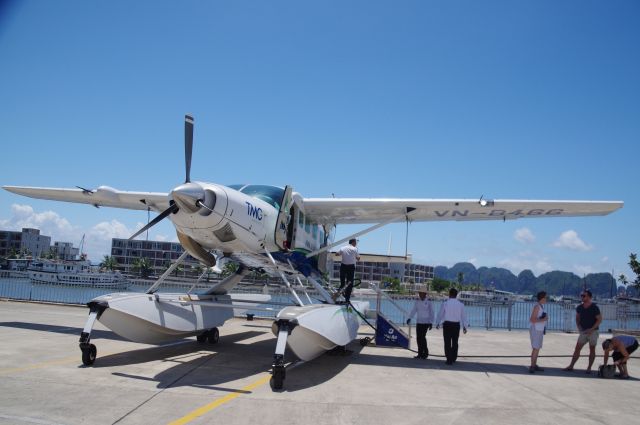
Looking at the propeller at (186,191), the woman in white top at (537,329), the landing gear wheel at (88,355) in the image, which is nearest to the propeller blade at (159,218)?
the propeller at (186,191)

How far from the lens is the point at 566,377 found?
27.5 ft

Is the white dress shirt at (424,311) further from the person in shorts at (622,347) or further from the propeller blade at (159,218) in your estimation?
the propeller blade at (159,218)

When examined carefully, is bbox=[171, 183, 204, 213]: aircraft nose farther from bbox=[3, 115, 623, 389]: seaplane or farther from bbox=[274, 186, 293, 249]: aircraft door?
bbox=[274, 186, 293, 249]: aircraft door

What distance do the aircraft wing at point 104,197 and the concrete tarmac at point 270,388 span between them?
326cm

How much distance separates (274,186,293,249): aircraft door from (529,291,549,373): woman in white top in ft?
16.4

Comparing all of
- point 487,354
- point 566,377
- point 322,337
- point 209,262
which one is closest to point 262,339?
point 209,262

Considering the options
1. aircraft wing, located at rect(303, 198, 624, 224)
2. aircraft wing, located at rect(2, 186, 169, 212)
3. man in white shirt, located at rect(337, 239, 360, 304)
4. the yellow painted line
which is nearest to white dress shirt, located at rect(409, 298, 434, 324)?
man in white shirt, located at rect(337, 239, 360, 304)

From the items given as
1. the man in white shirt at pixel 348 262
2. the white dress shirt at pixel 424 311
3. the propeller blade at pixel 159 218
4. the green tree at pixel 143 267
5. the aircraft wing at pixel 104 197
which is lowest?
the green tree at pixel 143 267

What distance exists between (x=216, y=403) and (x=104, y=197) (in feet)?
24.7

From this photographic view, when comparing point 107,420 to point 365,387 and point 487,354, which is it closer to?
point 365,387

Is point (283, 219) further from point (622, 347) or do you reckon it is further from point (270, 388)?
point (622, 347)

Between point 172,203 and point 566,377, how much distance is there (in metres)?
7.55

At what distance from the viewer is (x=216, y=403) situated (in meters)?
5.55

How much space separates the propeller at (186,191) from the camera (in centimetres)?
692
